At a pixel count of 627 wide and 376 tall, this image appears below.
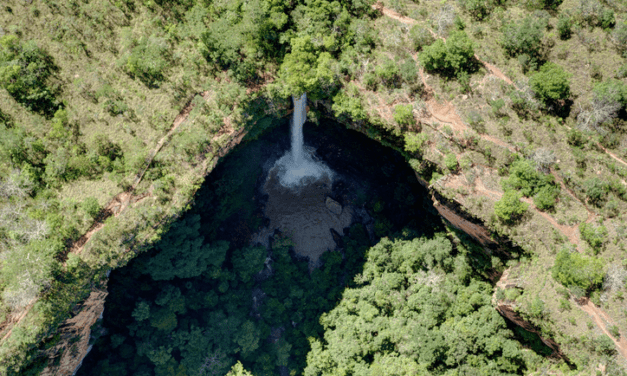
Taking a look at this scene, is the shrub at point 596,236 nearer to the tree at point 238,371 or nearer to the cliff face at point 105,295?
the cliff face at point 105,295

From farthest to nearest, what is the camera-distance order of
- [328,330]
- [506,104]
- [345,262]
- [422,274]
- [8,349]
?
[345,262] → [328,330] → [422,274] → [506,104] → [8,349]

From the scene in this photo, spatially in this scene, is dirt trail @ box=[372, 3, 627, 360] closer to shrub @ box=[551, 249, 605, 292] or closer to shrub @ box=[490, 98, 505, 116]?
shrub @ box=[551, 249, 605, 292]

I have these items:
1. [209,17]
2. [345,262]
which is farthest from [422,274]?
[209,17]

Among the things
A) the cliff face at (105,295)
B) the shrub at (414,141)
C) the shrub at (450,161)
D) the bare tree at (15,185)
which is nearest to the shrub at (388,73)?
the cliff face at (105,295)

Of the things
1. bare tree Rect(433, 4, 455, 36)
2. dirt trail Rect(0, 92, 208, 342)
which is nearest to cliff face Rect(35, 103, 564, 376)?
dirt trail Rect(0, 92, 208, 342)

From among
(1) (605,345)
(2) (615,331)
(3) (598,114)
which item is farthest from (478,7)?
(1) (605,345)

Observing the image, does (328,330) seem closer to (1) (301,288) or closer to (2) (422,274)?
(1) (301,288)
